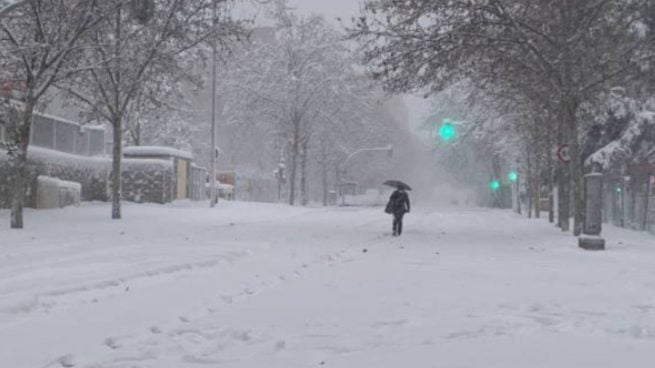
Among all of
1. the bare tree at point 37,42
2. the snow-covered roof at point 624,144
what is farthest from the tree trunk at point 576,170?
the bare tree at point 37,42

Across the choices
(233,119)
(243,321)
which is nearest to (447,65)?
(243,321)

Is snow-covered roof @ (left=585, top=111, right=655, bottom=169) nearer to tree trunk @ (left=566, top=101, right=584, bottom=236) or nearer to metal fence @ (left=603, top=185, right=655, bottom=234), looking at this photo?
metal fence @ (left=603, top=185, right=655, bottom=234)

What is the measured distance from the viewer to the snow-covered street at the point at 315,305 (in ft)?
21.9

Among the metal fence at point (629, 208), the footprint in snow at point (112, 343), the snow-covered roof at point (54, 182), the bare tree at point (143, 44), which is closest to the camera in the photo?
the footprint in snow at point (112, 343)

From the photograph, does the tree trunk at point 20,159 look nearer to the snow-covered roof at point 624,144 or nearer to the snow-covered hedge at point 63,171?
the snow-covered hedge at point 63,171

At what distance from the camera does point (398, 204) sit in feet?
74.8

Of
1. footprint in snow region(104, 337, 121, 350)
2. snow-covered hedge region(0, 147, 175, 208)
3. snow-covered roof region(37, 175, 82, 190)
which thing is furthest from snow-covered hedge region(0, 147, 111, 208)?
footprint in snow region(104, 337, 121, 350)

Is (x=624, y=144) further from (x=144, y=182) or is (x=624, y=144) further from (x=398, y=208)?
(x=144, y=182)

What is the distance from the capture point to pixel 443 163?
80.1 m

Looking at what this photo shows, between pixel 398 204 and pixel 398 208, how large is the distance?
0.13m

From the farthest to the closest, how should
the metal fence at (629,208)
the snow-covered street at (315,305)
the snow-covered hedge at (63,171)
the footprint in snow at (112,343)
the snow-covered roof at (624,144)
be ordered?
the snow-covered roof at (624,144)
the metal fence at (629,208)
the snow-covered hedge at (63,171)
the footprint in snow at (112,343)
the snow-covered street at (315,305)

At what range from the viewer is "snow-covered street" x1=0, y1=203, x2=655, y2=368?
666 centimetres

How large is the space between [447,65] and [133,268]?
1267 cm

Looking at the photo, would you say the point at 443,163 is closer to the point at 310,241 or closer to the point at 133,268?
the point at 310,241
